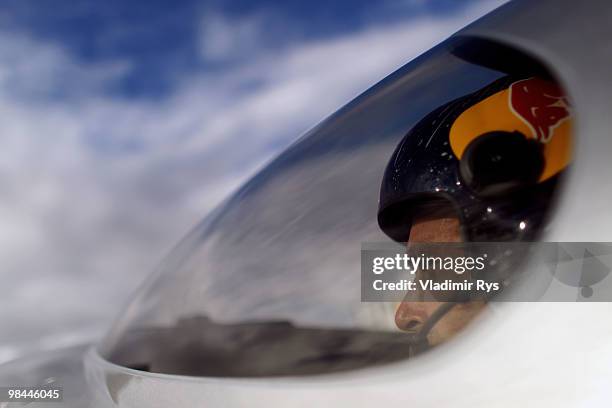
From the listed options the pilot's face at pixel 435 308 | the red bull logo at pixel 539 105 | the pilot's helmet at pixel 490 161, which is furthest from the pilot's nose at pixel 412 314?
the red bull logo at pixel 539 105

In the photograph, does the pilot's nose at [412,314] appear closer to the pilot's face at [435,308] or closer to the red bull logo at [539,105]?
the pilot's face at [435,308]

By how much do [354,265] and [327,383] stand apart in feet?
0.69

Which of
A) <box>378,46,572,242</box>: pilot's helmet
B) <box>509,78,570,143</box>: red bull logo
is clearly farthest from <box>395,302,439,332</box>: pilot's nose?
<box>509,78,570,143</box>: red bull logo

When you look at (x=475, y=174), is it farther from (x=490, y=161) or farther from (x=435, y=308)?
(x=435, y=308)

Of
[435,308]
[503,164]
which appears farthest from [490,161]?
[435,308]

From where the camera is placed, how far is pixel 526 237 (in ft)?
2.62

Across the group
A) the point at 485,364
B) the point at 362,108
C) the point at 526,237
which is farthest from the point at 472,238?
the point at 362,108

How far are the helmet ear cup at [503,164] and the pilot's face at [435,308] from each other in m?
0.10

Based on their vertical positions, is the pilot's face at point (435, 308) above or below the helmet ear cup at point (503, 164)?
below

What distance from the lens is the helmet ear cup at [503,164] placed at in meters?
0.84

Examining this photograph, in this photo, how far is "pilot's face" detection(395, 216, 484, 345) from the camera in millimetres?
838

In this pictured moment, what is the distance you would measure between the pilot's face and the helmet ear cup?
0.31ft

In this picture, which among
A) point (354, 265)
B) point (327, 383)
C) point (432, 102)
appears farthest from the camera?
point (432, 102)

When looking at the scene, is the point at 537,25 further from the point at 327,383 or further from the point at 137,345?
the point at 137,345
